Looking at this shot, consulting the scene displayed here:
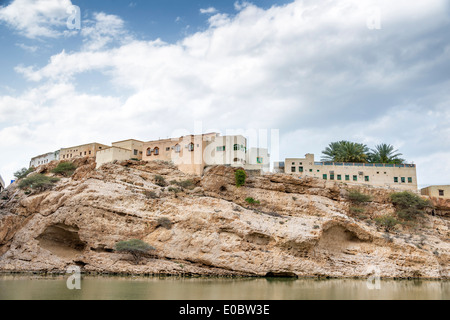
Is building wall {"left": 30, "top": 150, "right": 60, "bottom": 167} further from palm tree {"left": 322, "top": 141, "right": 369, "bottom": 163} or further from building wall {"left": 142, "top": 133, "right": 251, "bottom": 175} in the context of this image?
palm tree {"left": 322, "top": 141, "right": 369, "bottom": 163}

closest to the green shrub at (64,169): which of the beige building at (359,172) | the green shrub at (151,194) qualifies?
the green shrub at (151,194)

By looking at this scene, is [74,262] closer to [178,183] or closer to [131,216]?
[131,216]

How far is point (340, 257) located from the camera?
99.6ft

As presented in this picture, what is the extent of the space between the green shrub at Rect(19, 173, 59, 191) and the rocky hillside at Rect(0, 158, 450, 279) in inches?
24.0

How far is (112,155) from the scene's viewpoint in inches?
1646

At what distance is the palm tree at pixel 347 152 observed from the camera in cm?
4703

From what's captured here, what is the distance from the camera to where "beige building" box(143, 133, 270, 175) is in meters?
40.6

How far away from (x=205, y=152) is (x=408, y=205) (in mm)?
22137

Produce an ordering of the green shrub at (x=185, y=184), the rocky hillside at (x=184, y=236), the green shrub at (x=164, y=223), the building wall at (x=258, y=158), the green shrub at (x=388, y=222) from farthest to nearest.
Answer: the building wall at (x=258, y=158), the green shrub at (x=185, y=184), the green shrub at (x=388, y=222), the green shrub at (x=164, y=223), the rocky hillside at (x=184, y=236)

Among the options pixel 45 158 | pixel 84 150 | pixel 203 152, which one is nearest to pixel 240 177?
pixel 203 152

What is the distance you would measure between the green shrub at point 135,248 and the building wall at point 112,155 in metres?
17.5

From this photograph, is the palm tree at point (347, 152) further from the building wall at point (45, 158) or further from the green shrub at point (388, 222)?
the building wall at point (45, 158)

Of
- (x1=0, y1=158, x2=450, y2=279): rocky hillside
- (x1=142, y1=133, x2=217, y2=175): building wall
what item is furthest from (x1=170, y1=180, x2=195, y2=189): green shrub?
(x1=142, y1=133, x2=217, y2=175): building wall
